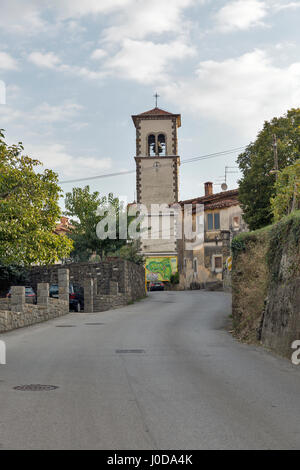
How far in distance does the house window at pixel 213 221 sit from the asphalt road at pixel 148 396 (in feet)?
Result: 142

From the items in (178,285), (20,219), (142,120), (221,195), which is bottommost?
(178,285)

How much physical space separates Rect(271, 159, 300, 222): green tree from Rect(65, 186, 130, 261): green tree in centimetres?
2747

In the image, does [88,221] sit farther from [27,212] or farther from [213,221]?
[27,212]

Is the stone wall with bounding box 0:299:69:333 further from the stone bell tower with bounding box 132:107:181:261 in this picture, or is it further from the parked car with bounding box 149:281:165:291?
the stone bell tower with bounding box 132:107:181:261

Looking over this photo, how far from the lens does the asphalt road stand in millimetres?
5336

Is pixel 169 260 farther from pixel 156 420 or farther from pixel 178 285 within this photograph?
pixel 156 420

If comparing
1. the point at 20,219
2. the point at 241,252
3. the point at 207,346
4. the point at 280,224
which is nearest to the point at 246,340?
the point at 207,346

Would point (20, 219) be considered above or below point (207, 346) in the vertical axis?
above

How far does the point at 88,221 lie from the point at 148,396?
39.3 metres

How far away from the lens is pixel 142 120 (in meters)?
61.1

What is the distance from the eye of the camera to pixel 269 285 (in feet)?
51.9

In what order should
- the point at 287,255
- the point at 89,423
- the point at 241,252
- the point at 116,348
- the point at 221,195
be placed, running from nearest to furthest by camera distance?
the point at 89,423 < the point at 116,348 < the point at 287,255 < the point at 241,252 < the point at 221,195

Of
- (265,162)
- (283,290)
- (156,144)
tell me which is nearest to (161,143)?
(156,144)

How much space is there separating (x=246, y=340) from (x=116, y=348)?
408cm
